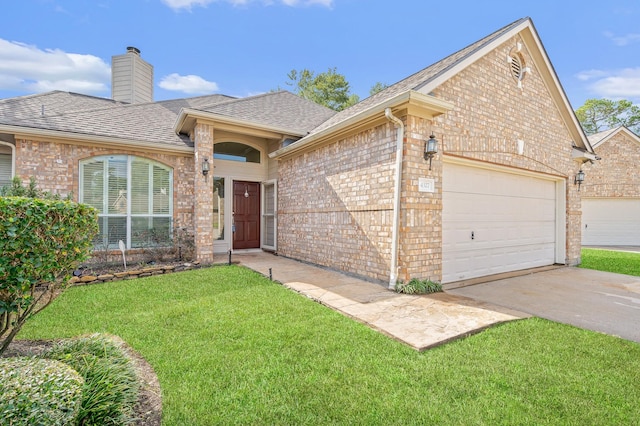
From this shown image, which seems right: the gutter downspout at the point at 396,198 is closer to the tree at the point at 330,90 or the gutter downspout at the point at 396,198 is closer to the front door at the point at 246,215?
the front door at the point at 246,215

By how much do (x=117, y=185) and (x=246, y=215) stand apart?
3533 mm

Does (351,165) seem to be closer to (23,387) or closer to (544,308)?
(544,308)

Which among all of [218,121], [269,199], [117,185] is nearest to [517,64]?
[218,121]

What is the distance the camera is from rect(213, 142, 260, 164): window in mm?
9203

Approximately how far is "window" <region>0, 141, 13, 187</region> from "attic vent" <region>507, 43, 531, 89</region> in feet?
38.2

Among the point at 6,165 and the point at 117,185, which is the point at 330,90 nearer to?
the point at 117,185

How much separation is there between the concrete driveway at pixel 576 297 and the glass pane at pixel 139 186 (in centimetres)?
747

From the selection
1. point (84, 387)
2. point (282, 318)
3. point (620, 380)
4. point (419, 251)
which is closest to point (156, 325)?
point (282, 318)

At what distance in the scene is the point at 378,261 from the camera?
18.3ft

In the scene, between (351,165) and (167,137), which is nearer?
(351,165)

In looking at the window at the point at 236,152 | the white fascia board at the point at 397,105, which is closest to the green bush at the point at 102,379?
the white fascia board at the point at 397,105

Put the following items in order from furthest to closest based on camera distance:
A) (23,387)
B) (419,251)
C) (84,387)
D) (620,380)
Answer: (419,251)
(620,380)
(84,387)
(23,387)

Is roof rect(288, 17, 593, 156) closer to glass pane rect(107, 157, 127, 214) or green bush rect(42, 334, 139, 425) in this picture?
glass pane rect(107, 157, 127, 214)

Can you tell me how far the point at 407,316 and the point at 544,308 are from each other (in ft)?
7.32
